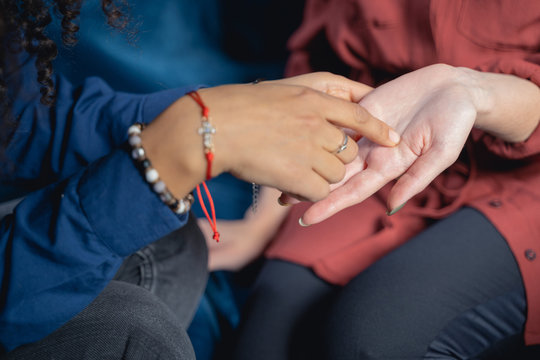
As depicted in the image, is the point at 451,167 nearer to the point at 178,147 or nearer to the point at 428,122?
the point at 428,122

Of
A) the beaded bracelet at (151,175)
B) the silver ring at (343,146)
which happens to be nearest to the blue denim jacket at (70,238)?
the beaded bracelet at (151,175)

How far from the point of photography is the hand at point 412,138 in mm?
522

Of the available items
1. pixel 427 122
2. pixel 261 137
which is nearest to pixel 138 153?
pixel 261 137

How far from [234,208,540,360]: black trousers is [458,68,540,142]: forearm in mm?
135

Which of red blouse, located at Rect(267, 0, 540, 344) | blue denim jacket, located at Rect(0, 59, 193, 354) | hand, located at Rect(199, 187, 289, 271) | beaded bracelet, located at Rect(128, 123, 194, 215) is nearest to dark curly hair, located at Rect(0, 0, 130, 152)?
blue denim jacket, located at Rect(0, 59, 193, 354)

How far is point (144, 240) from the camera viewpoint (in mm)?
494

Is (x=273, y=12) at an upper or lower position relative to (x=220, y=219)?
upper

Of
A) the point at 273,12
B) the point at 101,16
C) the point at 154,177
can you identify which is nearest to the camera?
the point at 154,177

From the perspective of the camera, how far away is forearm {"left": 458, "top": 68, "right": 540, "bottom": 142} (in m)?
0.58

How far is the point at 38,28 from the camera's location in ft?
1.73

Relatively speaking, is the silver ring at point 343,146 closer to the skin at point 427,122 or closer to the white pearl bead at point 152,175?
the skin at point 427,122

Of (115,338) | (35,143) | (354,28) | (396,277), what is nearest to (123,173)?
(115,338)

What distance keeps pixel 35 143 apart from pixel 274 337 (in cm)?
47

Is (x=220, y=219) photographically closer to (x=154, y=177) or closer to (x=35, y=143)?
(x=35, y=143)
